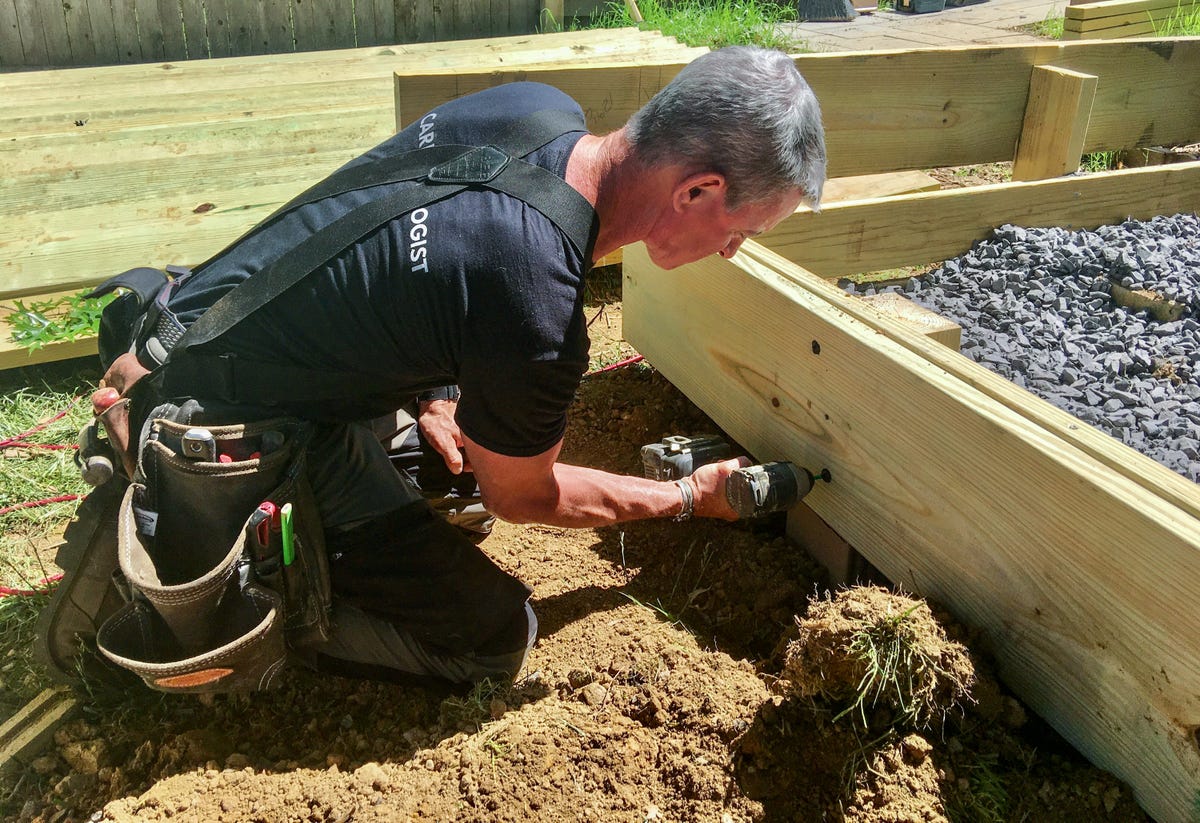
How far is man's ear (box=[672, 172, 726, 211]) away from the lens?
1.87 meters

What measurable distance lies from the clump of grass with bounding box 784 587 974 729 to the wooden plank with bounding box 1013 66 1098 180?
2574mm

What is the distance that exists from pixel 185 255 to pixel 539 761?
2.84 meters

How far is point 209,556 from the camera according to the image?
6.70ft

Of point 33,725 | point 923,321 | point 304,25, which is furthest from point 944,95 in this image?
point 304,25

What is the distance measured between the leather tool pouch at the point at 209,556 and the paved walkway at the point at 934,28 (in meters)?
6.39

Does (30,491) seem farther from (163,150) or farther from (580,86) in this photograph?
(580,86)

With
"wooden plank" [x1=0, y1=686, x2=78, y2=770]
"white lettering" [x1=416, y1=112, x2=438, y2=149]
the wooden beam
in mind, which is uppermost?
"white lettering" [x1=416, y1=112, x2=438, y2=149]

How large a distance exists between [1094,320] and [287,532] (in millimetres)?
2469

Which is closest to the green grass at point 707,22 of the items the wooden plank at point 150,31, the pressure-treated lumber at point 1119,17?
the pressure-treated lumber at point 1119,17

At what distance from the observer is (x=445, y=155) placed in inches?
76.2

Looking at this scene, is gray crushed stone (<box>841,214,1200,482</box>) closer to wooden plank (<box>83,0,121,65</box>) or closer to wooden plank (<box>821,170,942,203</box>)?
wooden plank (<box>821,170,942,203</box>)

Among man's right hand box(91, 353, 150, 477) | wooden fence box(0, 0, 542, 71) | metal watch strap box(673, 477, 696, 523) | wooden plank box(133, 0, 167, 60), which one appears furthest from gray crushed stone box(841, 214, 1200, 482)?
wooden plank box(133, 0, 167, 60)

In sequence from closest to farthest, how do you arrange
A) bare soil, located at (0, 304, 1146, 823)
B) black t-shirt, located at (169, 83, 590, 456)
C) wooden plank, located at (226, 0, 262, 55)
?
black t-shirt, located at (169, 83, 590, 456), bare soil, located at (0, 304, 1146, 823), wooden plank, located at (226, 0, 262, 55)

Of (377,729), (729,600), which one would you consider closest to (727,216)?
(729,600)
